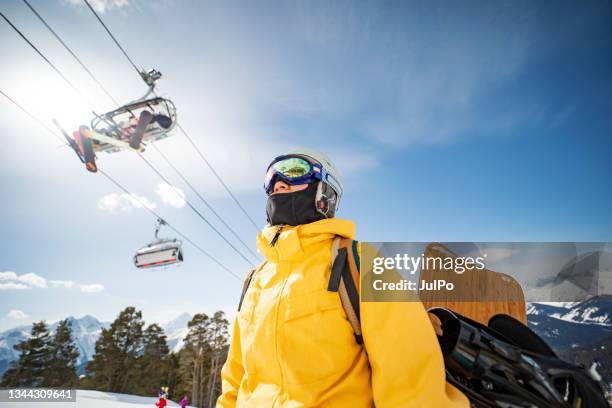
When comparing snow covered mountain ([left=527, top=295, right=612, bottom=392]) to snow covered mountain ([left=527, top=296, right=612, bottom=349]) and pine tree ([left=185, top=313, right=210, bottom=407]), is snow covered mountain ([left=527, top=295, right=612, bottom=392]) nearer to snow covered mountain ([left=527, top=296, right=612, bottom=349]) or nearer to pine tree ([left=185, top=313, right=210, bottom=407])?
snow covered mountain ([left=527, top=296, right=612, bottom=349])

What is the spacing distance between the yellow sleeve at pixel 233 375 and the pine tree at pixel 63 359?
45450mm

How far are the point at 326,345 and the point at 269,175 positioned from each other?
143 cm

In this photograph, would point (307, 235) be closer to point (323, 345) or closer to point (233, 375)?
point (323, 345)

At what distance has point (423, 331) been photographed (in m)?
1.37

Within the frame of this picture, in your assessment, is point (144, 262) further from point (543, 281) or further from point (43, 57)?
point (543, 281)

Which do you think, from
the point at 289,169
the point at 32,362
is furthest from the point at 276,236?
the point at 32,362

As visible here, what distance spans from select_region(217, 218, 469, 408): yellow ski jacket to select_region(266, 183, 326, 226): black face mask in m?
0.23

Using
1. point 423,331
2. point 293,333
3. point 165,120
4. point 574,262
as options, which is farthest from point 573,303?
point 165,120

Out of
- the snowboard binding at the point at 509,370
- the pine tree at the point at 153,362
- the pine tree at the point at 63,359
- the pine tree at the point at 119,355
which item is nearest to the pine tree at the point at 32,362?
the pine tree at the point at 63,359

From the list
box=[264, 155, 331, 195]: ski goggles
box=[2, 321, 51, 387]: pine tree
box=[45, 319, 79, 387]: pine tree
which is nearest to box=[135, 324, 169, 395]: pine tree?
box=[45, 319, 79, 387]: pine tree

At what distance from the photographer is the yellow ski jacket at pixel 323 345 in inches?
52.1

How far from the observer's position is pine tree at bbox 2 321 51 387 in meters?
32.6

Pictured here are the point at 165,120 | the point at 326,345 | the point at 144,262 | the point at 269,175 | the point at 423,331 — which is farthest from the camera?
the point at 144,262

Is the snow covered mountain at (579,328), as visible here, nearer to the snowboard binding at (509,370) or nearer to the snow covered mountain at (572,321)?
the snow covered mountain at (572,321)
